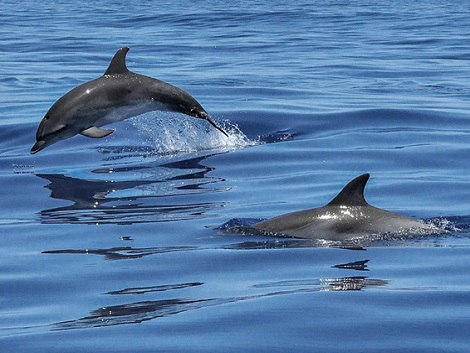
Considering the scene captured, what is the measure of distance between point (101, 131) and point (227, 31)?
24.3m

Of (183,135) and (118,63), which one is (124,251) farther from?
(183,135)

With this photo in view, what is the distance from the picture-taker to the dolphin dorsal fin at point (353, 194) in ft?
29.5

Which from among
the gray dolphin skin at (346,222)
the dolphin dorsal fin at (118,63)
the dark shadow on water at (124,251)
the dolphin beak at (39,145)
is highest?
the dolphin dorsal fin at (118,63)

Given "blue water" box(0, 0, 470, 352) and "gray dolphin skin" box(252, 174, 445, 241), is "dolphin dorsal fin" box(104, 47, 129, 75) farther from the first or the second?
"gray dolphin skin" box(252, 174, 445, 241)

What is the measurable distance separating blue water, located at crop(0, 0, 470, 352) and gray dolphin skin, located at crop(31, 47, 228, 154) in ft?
1.68

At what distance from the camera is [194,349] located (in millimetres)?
6230

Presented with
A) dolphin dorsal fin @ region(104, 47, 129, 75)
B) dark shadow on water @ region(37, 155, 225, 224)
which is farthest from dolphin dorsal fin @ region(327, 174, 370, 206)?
dolphin dorsal fin @ region(104, 47, 129, 75)

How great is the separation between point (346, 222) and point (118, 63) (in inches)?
186

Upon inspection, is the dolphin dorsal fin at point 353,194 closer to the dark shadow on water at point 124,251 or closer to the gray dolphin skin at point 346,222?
the gray dolphin skin at point 346,222

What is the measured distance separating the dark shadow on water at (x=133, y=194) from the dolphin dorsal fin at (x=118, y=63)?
1.12 m

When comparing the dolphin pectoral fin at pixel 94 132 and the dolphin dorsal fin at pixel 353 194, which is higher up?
the dolphin pectoral fin at pixel 94 132

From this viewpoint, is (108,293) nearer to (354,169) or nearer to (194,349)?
(194,349)

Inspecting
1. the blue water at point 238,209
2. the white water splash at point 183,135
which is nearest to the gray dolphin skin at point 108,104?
the blue water at point 238,209

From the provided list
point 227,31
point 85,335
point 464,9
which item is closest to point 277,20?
point 227,31
